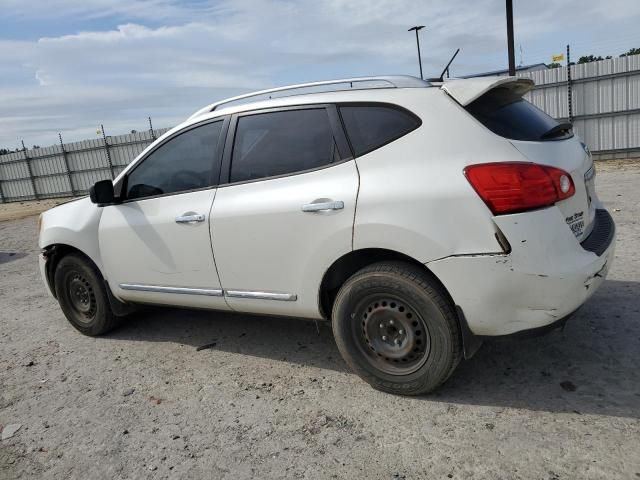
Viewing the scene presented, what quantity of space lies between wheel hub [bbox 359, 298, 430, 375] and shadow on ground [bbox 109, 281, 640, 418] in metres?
0.27

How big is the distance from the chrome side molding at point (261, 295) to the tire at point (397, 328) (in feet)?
1.10

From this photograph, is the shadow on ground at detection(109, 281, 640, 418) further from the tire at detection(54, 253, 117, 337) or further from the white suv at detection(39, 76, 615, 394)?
the white suv at detection(39, 76, 615, 394)

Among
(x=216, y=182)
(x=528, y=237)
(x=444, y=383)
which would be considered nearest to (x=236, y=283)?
(x=216, y=182)

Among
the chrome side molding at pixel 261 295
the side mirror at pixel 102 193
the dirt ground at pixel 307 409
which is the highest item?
the side mirror at pixel 102 193

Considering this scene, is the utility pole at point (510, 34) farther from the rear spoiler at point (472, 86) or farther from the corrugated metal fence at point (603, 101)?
the rear spoiler at point (472, 86)

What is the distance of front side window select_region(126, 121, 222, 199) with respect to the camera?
144 inches

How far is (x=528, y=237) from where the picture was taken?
98.1 inches

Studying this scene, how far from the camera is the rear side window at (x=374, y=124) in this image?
2902 millimetres

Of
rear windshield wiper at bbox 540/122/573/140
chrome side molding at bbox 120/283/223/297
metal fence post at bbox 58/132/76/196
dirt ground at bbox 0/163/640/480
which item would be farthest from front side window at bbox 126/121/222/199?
metal fence post at bbox 58/132/76/196

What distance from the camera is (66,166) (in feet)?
82.8

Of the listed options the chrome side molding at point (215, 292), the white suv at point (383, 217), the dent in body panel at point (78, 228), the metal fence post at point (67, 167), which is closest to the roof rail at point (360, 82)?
the white suv at point (383, 217)

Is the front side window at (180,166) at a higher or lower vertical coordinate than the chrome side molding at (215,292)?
higher

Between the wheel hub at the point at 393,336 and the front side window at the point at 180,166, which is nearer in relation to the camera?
the wheel hub at the point at 393,336

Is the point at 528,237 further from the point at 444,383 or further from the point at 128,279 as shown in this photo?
the point at 128,279
